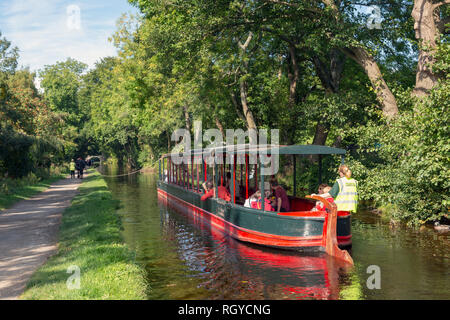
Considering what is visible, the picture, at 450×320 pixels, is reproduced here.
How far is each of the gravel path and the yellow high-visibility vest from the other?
7352 mm

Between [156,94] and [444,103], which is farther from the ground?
[156,94]

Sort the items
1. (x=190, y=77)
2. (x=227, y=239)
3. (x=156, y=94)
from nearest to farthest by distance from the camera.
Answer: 1. (x=227, y=239)
2. (x=190, y=77)
3. (x=156, y=94)

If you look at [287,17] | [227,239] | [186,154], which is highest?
[287,17]

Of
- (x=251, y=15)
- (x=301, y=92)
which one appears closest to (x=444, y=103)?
(x=251, y=15)

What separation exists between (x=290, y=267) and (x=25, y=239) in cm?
739

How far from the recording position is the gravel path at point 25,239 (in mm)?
8664

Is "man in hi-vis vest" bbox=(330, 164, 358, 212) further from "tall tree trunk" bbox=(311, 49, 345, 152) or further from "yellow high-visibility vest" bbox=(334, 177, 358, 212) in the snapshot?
"tall tree trunk" bbox=(311, 49, 345, 152)

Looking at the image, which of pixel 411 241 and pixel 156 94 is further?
pixel 156 94

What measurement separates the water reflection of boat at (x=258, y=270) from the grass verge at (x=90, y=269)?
158 cm

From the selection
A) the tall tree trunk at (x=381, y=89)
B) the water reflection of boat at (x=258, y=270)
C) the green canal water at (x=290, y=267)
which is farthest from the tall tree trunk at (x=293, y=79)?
the water reflection of boat at (x=258, y=270)

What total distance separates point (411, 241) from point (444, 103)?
4.03m

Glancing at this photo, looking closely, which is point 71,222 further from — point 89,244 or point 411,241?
point 411,241

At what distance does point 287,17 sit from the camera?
19.6 meters
